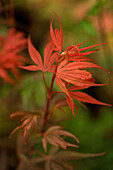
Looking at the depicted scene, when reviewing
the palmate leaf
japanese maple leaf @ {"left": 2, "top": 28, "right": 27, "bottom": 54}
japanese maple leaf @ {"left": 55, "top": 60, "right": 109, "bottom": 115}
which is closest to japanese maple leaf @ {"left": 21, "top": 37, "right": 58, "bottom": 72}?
japanese maple leaf @ {"left": 55, "top": 60, "right": 109, "bottom": 115}

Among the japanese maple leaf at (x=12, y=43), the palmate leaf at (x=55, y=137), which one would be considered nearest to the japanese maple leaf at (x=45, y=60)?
the palmate leaf at (x=55, y=137)

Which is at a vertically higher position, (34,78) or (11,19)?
(11,19)

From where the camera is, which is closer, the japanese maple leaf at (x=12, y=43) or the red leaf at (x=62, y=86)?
the red leaf at (x=62, y=86)

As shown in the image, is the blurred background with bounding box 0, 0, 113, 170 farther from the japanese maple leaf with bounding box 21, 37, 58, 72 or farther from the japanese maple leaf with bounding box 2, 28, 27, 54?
the japanese maple leaf with bounding box 21, 37, 58, 72

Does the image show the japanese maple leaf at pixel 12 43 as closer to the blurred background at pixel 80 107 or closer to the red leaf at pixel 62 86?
the blurred background at pixel 80 107

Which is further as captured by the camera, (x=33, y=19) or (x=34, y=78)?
(x=33, y=19)

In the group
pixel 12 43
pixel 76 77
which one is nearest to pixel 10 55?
pixel 12 43

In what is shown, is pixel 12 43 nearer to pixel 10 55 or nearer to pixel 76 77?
pixel 10 55

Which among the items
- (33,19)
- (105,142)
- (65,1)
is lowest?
(105,142)

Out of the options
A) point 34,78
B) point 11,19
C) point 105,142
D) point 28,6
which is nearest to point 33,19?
point 28,6

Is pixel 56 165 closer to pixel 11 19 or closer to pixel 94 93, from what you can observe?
pixel 94 93

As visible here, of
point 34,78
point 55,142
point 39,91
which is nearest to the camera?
point 55,142
